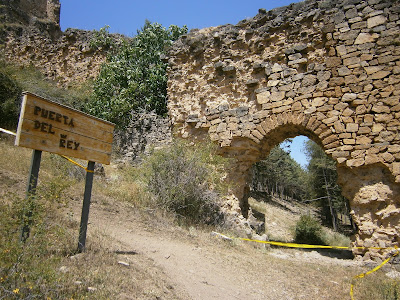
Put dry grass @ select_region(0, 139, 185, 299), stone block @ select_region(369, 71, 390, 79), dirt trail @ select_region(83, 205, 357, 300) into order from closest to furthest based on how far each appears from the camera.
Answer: dry grass @ select_region(0, 139, 185, 299) → dirt trail @ select_region(83, 205, 357, 300) → stone block @ select_region(369, 71, 390, 79)

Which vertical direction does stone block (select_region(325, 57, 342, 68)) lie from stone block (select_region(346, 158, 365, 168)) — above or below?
above

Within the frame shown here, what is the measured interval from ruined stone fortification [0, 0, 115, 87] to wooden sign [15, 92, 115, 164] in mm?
14643

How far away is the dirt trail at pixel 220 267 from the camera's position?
13.5 ft

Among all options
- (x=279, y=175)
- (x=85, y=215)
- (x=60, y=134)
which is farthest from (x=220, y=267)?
(x=279, y=175)

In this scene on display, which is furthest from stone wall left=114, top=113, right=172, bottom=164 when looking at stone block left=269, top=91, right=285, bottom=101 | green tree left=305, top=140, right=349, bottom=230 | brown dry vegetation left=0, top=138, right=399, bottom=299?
green tree left=305, top=140, right=349, bottom=230

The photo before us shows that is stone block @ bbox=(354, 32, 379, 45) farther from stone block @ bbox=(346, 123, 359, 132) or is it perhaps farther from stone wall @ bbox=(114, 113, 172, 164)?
stone wall @ bbox=(114, 113, 172, 164)

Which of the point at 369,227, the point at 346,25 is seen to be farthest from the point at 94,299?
the point at 346,25

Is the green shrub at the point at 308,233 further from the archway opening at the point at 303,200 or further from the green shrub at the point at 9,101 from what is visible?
the green shrub at the point at 9,101

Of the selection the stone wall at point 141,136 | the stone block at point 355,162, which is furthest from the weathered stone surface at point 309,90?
the stone wall at point 141,136

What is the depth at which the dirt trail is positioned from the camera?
4102 mm

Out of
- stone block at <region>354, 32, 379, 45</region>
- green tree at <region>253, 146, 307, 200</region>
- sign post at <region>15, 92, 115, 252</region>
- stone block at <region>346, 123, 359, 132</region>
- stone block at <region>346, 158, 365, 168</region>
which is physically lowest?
sign post at <region>15, 92, 115, 252</region>

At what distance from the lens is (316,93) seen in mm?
7848

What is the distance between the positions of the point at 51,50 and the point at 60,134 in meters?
18.0

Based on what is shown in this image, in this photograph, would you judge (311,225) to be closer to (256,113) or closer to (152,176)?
(256,113)
